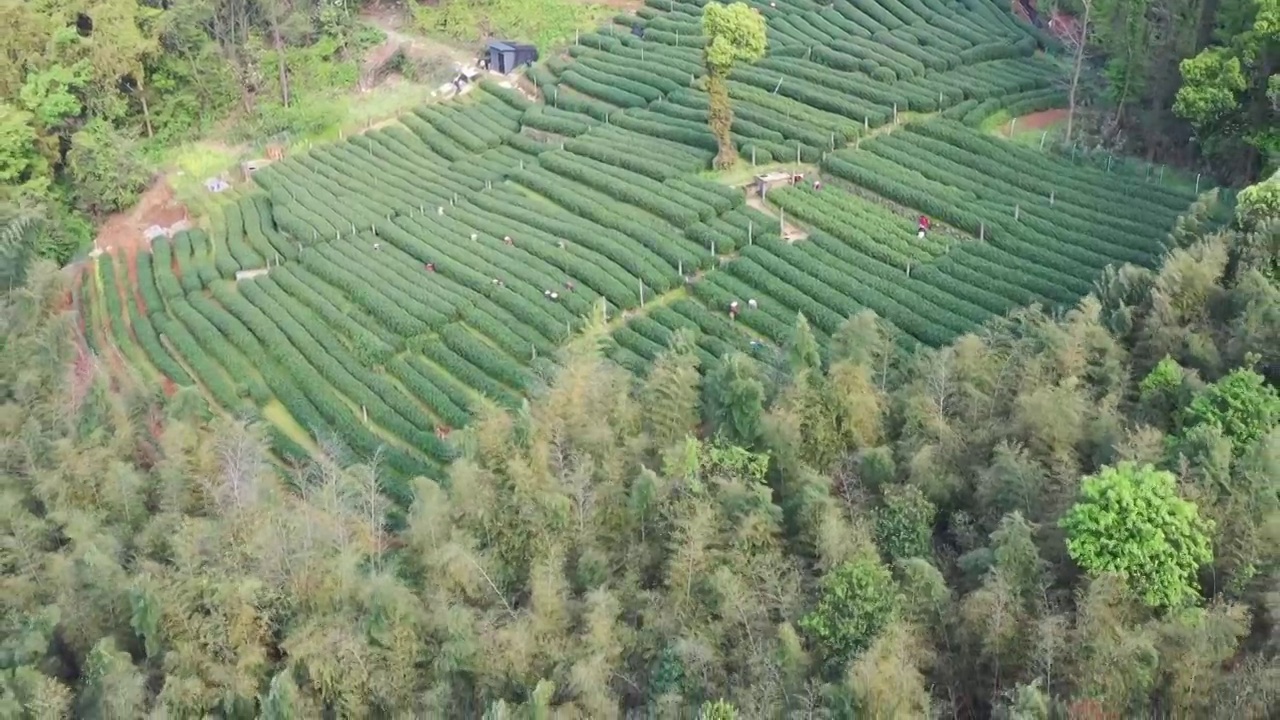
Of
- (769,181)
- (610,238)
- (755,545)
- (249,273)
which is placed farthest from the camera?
(249,273)

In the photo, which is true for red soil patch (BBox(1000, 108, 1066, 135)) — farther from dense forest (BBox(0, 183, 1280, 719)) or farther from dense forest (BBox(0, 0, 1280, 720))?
dense forest (BBox(0, 183, 1280, 719))

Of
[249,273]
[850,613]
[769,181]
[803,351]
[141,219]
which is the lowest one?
[141,219]

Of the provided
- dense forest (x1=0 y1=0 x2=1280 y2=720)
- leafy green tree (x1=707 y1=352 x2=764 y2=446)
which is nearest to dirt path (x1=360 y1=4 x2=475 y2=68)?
dense forest (x1=0 y1=0 x2=1280 y2=720)

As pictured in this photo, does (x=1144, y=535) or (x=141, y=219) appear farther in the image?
(x=141, y=219)

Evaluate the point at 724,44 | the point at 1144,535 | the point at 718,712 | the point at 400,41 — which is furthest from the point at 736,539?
the point at 400,41

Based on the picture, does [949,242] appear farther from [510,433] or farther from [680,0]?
[680,0]

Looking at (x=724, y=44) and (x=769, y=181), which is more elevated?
(x=724, y=44)

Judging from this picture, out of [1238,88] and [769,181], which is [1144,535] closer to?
[1238,88]

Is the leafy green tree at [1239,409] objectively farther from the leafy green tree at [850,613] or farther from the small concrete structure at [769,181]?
the small concrete structure at [769,181]

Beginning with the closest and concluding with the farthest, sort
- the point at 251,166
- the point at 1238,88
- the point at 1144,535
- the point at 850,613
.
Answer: the point at 1144,535 → the point at 850,613 → the point at 1238,88 → the point at 251,166
